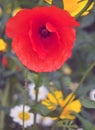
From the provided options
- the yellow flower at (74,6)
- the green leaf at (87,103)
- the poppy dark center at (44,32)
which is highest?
the yellow flower at (74,6)

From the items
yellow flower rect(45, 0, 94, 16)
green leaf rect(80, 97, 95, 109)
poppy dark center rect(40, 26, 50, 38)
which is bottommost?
green leaf rect(80, 97, 95, 109)

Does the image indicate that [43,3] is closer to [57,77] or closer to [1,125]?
[57,77]

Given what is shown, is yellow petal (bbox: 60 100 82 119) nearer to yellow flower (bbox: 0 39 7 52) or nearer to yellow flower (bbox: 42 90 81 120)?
yellow flower (bbox: 42 90 81 120)

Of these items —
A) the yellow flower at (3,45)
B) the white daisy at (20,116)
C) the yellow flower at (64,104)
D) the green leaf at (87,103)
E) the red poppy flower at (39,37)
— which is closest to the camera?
the red poppy flower at (39,37)

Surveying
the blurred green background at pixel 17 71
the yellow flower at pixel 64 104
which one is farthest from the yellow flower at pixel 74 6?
the blurred green background at pixel 17 71

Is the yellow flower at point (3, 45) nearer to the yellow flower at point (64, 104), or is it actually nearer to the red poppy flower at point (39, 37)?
the yellow flower at point (64, 104)

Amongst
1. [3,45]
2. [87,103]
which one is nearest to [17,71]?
[3,45]

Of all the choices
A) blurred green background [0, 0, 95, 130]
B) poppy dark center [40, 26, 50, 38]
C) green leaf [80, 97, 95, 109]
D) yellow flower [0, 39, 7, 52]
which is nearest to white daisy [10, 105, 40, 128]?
blurred green background [0, 0, 95, 130]

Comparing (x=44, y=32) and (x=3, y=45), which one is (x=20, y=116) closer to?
(x=3, y=45)

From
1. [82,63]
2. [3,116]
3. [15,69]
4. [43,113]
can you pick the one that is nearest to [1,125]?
[3,116]
